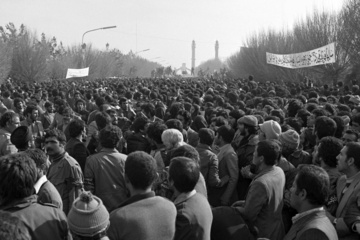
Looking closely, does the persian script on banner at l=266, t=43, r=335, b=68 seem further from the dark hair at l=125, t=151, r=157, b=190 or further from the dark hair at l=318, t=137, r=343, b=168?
the dark hair at l=125, t=151, r=157, b=190

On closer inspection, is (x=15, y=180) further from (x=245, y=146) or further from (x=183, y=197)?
(x=245, y=146)

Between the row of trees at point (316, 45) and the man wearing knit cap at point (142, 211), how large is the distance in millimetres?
20884

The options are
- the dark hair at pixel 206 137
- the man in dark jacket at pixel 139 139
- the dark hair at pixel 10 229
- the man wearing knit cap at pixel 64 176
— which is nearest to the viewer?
the dark hair at pixel 10 229

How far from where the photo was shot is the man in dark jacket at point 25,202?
313 centimetres

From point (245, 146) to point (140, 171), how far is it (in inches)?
108

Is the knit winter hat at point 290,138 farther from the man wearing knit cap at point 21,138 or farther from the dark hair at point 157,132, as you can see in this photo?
the man wearing knit cap at point 21,138

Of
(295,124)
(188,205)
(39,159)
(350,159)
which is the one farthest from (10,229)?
(295,124)

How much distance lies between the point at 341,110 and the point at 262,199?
5.11m

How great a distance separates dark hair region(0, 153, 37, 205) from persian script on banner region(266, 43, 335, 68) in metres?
18.6

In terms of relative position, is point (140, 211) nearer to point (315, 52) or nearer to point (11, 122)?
point (11, 122)

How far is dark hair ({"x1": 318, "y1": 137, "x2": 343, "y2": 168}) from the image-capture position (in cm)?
463

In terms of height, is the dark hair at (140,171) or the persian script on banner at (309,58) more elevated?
the persian script on banner at (309,58)

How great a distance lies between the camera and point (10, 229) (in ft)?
7.39

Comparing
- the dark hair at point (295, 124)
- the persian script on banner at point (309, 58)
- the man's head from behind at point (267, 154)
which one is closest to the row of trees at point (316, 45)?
the persian script on banner at point (309, 58)
